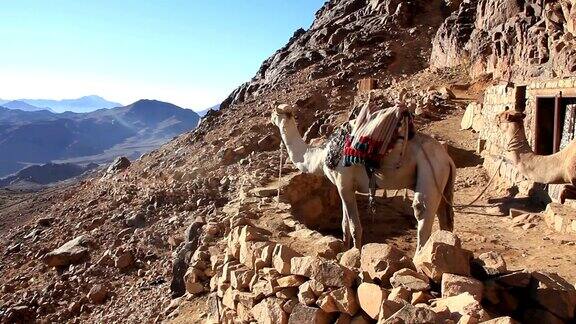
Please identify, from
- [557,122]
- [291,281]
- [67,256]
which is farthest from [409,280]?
[67,256]

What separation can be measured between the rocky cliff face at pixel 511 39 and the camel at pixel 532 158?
6480 millimetres

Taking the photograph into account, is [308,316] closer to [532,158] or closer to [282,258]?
[282,258]

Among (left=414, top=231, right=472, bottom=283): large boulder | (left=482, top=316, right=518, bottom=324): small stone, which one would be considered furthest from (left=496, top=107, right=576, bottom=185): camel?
(left=482, top=316, right=518, bottom=324): small stone

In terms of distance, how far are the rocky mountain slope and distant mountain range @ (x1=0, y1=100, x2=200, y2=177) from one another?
71.9m

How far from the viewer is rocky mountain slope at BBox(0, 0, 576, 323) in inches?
129

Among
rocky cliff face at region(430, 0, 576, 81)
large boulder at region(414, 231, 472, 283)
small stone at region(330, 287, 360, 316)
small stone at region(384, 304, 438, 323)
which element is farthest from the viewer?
rocky cliff face at region(430, 0, 576, 81)

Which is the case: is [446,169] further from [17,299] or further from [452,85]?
[452,85]

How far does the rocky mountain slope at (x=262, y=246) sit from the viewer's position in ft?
10.8

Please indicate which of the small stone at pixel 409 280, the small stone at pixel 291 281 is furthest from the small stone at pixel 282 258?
the small stone at pixel 409 280

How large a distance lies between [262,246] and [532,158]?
2554 millimetres

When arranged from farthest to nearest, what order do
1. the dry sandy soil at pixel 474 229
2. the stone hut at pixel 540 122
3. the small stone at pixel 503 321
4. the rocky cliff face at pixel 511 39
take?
the rocky cliff face at pixel 511 39, the stone hut at pixel 540 122, the dry sandy soil at pixel 474 229, the small stone at pixel 503 321

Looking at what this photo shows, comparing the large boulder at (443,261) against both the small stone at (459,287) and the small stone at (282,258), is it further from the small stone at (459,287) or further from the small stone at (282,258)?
the small stone at (282,258)

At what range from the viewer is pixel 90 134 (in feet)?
386

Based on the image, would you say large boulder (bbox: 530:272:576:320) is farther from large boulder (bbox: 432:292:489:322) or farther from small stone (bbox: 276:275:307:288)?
small stone (bbox: 276:275:307:288)
